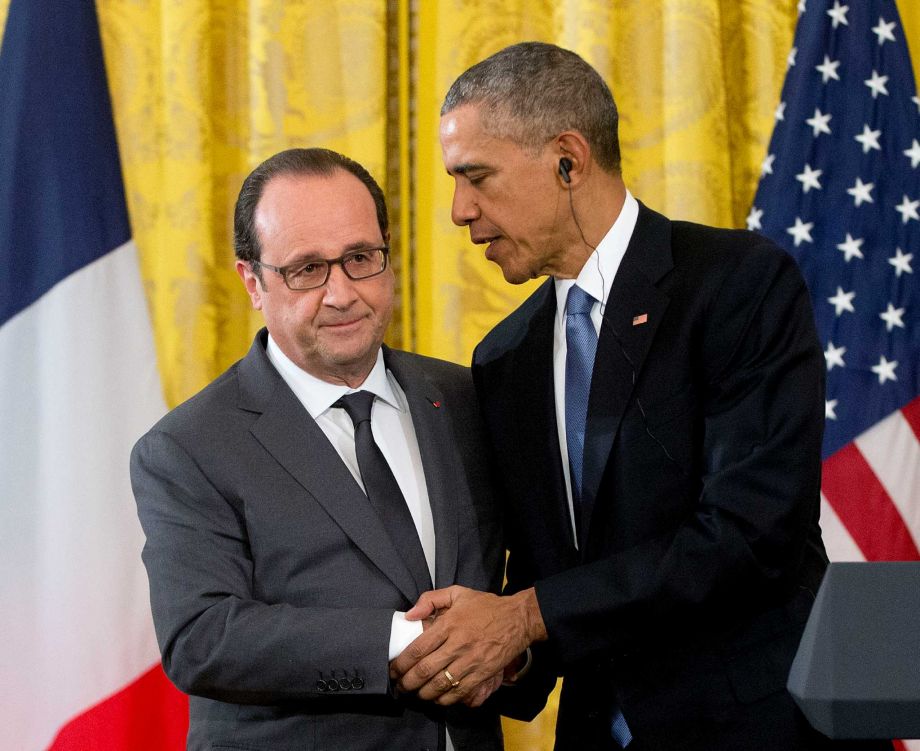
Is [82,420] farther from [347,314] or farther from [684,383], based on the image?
[684,383]

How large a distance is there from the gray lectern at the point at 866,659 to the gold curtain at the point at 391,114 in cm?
247

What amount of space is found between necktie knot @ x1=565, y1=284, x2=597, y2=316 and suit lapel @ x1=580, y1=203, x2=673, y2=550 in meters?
0.06

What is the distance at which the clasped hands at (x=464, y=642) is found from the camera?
183 centimetres

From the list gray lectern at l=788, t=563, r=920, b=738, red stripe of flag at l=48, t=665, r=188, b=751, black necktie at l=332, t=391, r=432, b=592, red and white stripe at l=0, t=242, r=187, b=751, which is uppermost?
gray lectern at l=788, t=563, r=920, b=738

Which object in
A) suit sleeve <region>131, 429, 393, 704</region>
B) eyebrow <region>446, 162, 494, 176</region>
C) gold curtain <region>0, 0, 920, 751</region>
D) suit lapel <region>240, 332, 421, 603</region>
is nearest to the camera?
suit sleeve <region>131, 429, 393, 704</region>

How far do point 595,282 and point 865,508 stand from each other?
1540 mm

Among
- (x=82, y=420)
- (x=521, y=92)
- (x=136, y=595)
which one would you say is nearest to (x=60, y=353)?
(x=82, y=420)

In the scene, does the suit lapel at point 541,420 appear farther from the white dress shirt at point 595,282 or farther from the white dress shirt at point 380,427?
the white dress shirt at point 380,427

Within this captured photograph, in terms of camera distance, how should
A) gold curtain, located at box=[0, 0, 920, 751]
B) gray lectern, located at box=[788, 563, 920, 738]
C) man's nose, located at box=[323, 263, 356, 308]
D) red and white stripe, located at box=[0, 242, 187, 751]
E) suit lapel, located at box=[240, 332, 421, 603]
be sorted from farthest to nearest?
gold curtain, located at box=[0, 0, 920, 751]
red and white stripe, located at box=[0, 242, 187, 751]
man's nose, located at box=[323, 263, 356, 308]
suit lapel, located at box=[240, 332, 421, 603]
gray lectern, located at box=[788, 563, 920, 738]

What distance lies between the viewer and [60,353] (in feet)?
10.0

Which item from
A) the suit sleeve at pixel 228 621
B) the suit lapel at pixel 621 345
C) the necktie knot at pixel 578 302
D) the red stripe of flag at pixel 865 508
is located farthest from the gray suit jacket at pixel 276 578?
the red stripe of flag at pixel 865 508

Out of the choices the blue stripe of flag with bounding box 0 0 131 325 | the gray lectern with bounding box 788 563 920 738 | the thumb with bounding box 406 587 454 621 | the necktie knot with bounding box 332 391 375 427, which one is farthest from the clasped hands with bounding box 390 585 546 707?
the blue stripe of flag with bounding box 0 0 131 325

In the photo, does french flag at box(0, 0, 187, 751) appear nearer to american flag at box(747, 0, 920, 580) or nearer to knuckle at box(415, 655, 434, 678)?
knuckle at box(415, 655, 434, 678)

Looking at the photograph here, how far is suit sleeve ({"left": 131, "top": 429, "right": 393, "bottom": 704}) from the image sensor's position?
5.83ft
